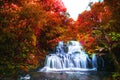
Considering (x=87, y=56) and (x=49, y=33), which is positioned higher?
(x=49, y=33)

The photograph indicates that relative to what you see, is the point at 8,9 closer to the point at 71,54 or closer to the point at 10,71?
the point at 10,71

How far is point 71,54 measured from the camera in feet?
80.9

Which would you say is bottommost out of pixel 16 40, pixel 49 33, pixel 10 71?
pixel 10 71

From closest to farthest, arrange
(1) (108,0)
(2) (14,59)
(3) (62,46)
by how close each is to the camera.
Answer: (1) (108,0) → (2) (14,59) → (3) (62,46)

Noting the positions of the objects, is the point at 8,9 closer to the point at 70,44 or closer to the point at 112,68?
the point at 112,68

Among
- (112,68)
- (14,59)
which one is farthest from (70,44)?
(14,59)

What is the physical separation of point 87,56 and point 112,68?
3620 millimetres

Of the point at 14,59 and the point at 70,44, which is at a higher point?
the point at 70,44

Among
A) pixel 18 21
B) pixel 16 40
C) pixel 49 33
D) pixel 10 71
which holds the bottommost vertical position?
pixel 10 71

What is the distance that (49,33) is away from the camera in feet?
79.3

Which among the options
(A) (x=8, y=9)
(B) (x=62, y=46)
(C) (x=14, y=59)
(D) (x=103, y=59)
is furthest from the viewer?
(B) (x=62, y=46)

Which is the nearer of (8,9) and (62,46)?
(8,9)

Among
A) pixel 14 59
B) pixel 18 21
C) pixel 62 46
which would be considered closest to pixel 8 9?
pixel 18 21

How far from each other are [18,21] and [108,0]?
2970 mm
